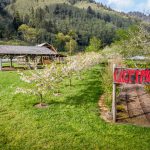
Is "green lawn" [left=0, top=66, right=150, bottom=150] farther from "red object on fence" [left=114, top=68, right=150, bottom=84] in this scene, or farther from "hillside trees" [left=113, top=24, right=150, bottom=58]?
"hillside trees" [left=113, top=24, right=150, bottom=58]

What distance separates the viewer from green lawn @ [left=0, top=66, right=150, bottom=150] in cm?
903

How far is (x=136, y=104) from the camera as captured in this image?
1420 cm

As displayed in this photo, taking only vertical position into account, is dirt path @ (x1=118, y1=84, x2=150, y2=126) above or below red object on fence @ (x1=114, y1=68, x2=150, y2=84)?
below

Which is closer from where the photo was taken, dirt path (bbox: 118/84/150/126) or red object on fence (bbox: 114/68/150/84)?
red object on fence (bbox: 114/68/150/84)

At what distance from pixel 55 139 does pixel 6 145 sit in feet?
5.51

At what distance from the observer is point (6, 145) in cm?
901

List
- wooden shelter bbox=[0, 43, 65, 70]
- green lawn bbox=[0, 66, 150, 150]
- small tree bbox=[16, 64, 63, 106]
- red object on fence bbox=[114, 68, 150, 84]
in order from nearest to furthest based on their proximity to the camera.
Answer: green lawn bbox=[0, 66, 150, 150], red object on fence bbox=[114, 68, 150, 84], small tree bbox=[16, 64, 63, 106], wooden shelter bbox=[0, 43, 65, 70]

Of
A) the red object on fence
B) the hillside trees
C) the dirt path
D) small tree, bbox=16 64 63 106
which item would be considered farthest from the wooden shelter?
the red object on fence

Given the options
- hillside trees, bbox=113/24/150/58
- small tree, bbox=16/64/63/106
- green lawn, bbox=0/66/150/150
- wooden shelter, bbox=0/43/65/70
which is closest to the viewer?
green lawn, bbox=0/66/150/150

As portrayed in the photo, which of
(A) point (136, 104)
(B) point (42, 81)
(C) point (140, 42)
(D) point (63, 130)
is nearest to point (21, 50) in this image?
(C) point (140, 42)

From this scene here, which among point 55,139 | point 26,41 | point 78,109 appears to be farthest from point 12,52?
point 26,41

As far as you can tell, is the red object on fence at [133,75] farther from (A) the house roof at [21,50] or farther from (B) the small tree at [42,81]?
(A) the house roof at [21,50]

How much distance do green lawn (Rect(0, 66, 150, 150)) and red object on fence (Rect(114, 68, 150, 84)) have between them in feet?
6.04

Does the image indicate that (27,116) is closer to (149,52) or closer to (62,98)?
(62,98)
